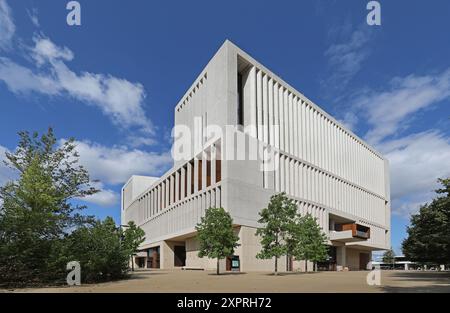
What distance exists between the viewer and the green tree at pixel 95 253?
69.3 feet

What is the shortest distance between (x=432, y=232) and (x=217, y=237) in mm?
17999

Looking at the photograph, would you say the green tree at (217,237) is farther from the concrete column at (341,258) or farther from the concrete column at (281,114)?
the concrete column at (341,258)

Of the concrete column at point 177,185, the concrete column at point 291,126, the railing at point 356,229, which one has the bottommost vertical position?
the railing at point 356,229

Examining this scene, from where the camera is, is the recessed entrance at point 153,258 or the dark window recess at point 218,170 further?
the recessed entrance at point 153,258

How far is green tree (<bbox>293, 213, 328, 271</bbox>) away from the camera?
3525 centimetres

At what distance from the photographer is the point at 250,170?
1879 inches

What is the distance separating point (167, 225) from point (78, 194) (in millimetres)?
41079

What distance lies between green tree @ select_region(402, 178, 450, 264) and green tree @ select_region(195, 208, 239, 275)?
53.5ft

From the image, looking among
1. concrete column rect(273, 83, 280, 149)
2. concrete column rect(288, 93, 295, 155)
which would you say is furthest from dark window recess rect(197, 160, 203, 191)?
concrete column rect(288, 93, 295, 155)

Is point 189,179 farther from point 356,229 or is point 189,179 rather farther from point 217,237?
point 356,229

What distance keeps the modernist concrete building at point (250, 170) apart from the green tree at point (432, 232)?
644 inches

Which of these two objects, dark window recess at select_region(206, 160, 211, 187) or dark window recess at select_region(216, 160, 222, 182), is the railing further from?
dark window recess at select_region(216, 160, 222, 182)

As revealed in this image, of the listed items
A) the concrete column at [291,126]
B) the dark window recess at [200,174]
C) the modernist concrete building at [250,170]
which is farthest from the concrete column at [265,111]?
the dark window recess at [200,174]
